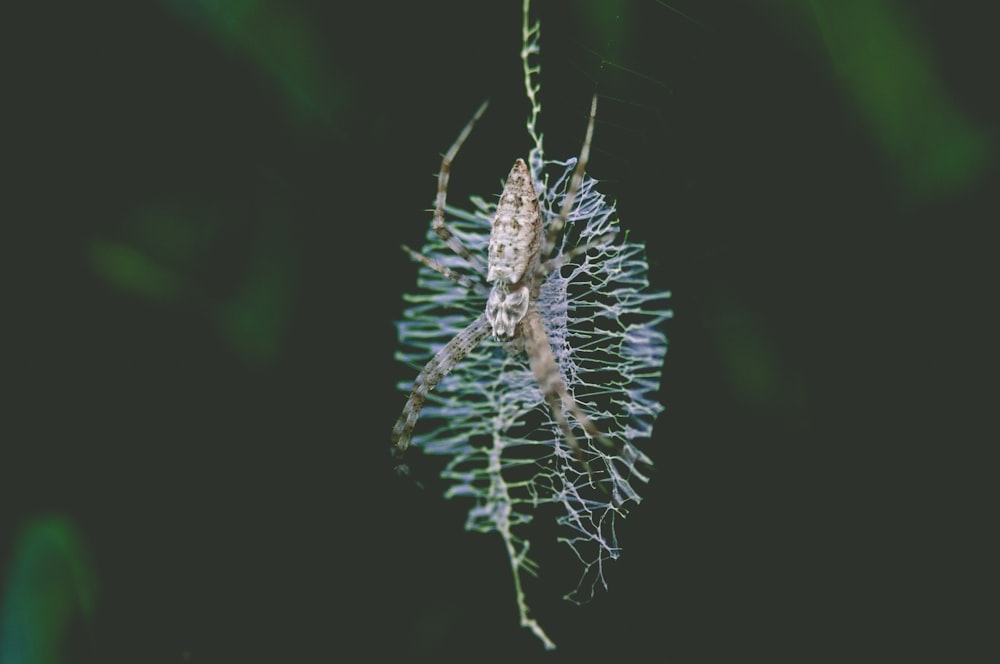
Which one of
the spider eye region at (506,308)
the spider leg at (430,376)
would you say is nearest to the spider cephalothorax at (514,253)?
the spider eye region at (506,308)

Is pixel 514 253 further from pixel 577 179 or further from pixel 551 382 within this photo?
pixel 551 382

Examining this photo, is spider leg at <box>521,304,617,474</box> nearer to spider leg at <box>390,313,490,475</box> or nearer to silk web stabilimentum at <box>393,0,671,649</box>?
silk web stabilimentum at <box>393,0,671,649</box>

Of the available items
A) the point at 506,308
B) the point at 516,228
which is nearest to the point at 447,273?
the point at 506,308

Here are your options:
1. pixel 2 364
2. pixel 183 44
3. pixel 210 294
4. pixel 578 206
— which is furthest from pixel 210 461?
pixel 578 206

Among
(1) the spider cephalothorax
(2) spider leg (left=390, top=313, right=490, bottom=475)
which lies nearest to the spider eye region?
(1) the spider cephalothorax

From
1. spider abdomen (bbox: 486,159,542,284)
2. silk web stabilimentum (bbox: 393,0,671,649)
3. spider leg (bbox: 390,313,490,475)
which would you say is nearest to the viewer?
spider abdomen (bbox: 486,159,542,284)

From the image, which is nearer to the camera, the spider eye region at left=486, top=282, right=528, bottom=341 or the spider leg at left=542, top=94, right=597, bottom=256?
the spider leg at left=542, top=94, right=597, bottom=256

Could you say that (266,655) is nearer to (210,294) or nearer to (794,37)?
(210,294)
